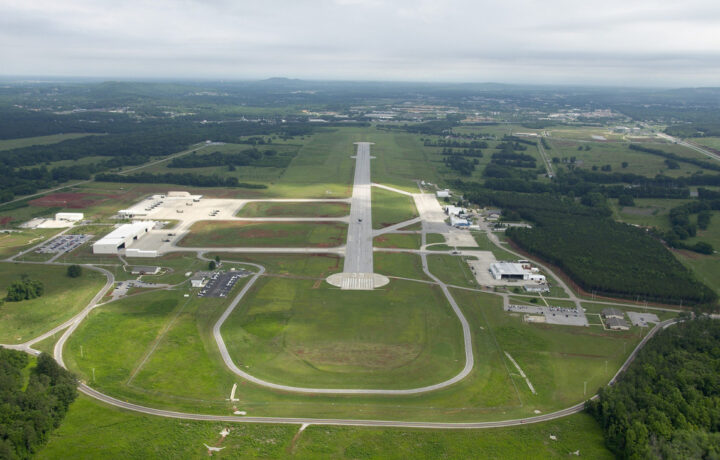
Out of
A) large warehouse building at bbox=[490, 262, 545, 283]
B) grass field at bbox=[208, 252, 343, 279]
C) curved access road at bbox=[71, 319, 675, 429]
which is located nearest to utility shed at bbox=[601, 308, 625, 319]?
large warehouse building at bbox=[490, 262, 545, 283]

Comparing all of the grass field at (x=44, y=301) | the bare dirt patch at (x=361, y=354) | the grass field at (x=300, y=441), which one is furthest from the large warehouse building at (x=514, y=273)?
the grass field at (x=44, y=301)

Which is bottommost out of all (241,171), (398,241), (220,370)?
(220,370)

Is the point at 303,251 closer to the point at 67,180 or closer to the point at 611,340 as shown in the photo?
the point at 611,340

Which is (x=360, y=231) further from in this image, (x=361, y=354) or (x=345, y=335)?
(x=361, y=354)

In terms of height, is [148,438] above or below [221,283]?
below

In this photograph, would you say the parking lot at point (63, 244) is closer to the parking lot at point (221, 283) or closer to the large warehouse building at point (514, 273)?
the parking lot at point (221, 283)

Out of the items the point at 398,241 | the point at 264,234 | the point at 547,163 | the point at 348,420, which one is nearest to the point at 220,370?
the point at 348,420

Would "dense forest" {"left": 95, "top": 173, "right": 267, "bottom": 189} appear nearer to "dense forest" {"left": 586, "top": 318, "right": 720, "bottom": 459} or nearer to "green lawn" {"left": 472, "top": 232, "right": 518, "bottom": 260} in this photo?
"green lawn" {"left": 472, "top": 232, "right": 518, "bottom": 260}
